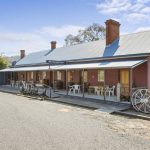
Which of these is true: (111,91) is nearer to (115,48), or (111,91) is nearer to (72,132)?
(115,48)

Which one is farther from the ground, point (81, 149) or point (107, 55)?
point (107, 55)

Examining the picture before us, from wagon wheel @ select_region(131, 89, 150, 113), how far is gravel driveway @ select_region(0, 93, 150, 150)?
5.98 feet

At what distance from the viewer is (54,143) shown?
783 cm

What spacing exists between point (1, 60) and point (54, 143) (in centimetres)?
3648

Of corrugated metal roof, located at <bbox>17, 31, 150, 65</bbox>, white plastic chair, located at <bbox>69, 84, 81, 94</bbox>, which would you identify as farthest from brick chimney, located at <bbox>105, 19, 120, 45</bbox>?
white plastic chair, located at <bbox>69, 84, 81, 94</bbox>

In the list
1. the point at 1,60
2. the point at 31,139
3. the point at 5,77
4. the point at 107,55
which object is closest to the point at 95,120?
Answer: the point at 31,139

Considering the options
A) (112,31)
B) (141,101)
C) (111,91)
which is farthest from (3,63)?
(141,101)

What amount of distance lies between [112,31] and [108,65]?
20.7 feet

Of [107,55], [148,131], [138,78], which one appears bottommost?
[148,131]

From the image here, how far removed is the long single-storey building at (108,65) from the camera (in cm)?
1730

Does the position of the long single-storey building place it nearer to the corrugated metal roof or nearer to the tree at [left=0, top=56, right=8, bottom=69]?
the corrugated metal roof

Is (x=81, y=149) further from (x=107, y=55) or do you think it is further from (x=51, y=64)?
(x=51, y=64)

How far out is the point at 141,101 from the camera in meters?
14.0

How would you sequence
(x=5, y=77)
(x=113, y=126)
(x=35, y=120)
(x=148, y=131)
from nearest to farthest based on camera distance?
(x=148, y=131) < (x=113, y=126) < (x=35, y=120) < (x=5, y=77)
